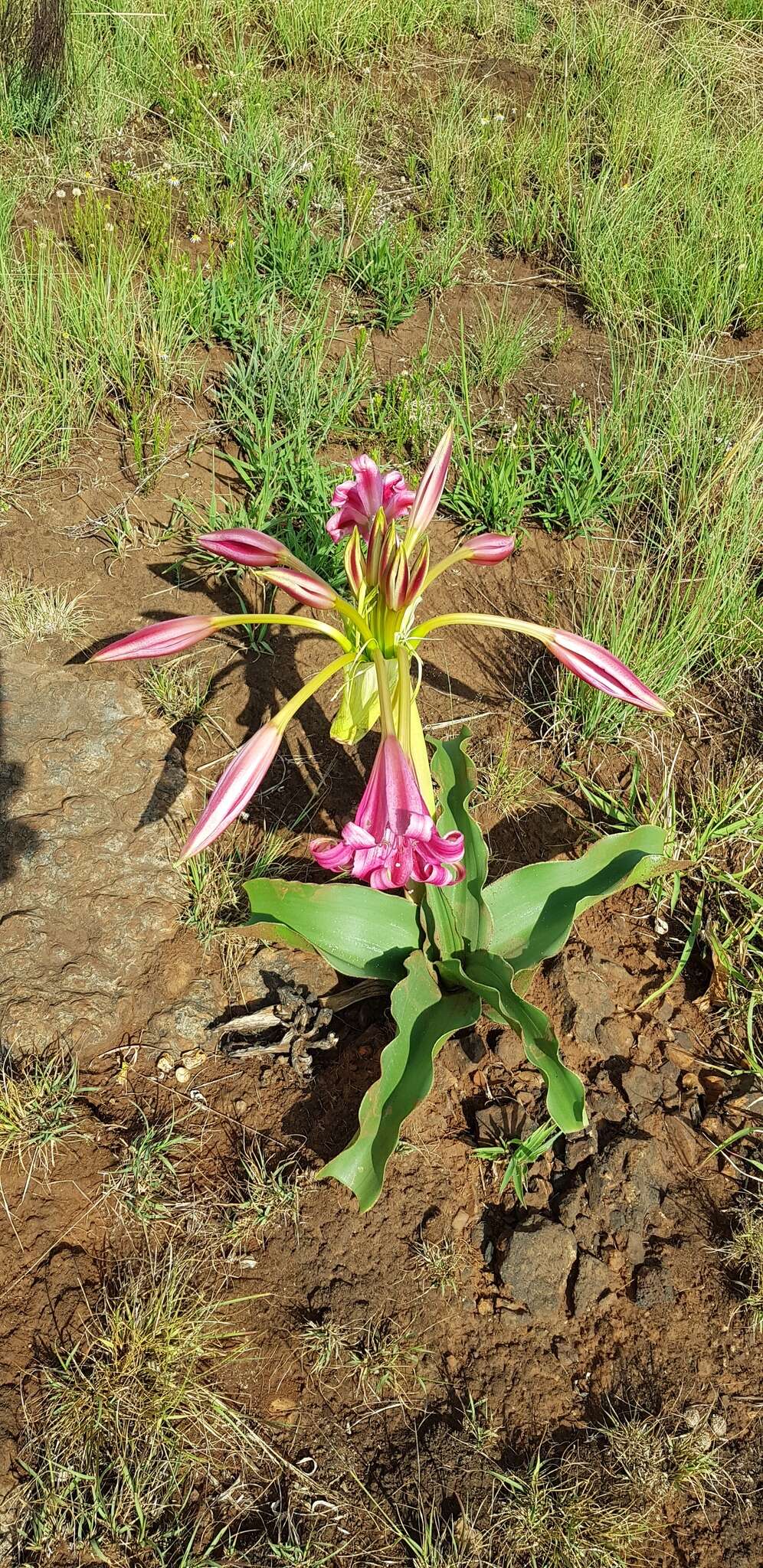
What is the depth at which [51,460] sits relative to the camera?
2668 millimetres

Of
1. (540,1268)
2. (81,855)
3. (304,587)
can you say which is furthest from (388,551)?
(540,1268)

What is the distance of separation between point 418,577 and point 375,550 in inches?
3.1

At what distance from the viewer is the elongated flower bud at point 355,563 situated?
1.57 m

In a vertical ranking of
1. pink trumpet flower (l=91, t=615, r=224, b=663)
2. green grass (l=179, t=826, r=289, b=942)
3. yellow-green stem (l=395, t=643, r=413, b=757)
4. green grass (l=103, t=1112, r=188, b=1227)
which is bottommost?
green grass (l=103, t=1112, r=188, b=1227)

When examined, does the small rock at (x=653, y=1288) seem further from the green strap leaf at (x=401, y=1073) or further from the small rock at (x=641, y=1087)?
the green strap leaf at (x=401, y=1073)

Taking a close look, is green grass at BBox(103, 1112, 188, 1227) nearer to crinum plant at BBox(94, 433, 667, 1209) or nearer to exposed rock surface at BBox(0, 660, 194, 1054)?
exposed rock surface at BBox(0, 660, 194, 1054)

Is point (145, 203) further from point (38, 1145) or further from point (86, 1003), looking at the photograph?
point (38, 1145)

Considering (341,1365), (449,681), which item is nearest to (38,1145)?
(341,1365)

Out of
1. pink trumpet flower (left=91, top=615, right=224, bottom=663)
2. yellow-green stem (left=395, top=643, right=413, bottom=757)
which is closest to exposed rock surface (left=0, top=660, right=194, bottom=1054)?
pink trumpet flower (left=91, top=615, right=224, bottom=663)

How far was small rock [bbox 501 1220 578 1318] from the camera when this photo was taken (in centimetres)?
160

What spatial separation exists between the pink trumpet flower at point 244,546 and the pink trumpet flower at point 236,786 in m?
0.36

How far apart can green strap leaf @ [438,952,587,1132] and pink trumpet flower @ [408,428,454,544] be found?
2.25 feet

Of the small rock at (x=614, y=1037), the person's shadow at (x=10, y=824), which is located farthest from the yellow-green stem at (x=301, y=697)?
the small rock at (x=614, y=1037)

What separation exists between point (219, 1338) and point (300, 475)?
6.08ft
